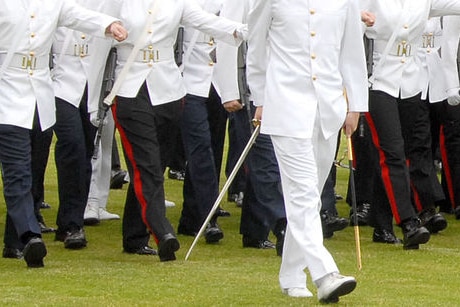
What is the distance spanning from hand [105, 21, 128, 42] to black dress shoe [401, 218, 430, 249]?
2.48m

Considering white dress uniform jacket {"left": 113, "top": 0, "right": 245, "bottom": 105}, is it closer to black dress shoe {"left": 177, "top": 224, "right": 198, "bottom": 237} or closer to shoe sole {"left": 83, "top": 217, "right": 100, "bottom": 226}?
black dress shoe {"left": 177, "top": 224, "right": 198, "bottom": 237}

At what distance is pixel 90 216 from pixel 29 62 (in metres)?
2.71

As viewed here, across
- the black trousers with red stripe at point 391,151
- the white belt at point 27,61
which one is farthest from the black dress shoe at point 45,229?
the black trousers with red stripe at point 391,151

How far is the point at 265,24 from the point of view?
27.3 feet

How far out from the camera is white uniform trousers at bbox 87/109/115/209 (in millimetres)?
12501

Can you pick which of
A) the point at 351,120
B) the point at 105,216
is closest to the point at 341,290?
the point at 351,120

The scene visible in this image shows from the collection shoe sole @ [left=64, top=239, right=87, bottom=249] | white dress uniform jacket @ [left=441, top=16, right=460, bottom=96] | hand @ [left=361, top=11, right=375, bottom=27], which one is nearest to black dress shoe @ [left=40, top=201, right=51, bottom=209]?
shoe sole @ [left=64, top=239, right=87, bottom=249]

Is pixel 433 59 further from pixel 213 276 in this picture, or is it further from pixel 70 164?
pixel 213 276

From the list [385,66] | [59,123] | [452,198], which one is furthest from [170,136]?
[452,198]

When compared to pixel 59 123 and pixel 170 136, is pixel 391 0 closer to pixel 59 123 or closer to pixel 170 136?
pixel 170 136

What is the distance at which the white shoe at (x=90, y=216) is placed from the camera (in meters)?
12.3

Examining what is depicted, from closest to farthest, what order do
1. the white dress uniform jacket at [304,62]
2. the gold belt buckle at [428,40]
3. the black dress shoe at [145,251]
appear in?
the white dress uniform jacket at [304,62] < the black dress shoe at [145,251] < the gold belt buckle at [428,40]

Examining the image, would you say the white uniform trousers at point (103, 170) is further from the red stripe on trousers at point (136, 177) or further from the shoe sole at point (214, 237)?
the red stripe on trousers at point (136, 177)

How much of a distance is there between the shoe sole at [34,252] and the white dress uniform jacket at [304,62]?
→ 1948 mm
